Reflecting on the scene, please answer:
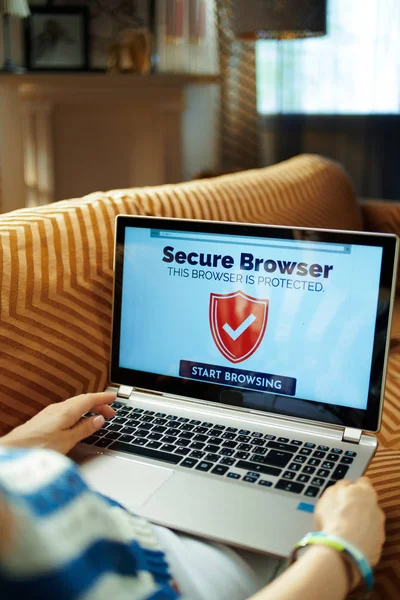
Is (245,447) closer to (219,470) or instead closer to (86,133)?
(219,470)

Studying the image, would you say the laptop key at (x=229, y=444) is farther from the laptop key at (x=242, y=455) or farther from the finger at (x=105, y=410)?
the finger at (x=105, y=410)

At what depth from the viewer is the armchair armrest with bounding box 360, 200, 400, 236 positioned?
223cm

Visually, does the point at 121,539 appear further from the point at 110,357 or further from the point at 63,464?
the point at 110,357

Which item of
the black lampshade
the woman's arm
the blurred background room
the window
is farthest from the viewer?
the blurred background room

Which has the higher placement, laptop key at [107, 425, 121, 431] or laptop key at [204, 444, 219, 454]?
laptop key at [204, 444, 219, 454]

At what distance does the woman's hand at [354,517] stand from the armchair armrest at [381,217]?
1.68m

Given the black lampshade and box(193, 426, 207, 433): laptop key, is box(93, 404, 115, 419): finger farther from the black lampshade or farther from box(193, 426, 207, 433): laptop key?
the black lampshade

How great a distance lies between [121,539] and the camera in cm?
49

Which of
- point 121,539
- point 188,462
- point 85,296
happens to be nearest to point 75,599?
point 121,539

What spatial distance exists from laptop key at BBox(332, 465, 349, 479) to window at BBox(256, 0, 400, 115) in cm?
286

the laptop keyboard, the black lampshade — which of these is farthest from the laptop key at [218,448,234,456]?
the black lampshade

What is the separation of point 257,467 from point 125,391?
269 mm

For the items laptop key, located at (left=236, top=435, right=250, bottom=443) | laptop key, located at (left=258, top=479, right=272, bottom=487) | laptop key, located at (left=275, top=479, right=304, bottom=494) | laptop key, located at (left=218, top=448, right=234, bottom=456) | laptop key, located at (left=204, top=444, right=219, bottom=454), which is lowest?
laptop key, located at (left=204, top=444, right=219, bottom=454)

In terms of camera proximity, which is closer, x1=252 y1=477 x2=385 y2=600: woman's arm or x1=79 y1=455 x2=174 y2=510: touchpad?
x1=252 y1=477 x2=385 y2=600: woman's arm
